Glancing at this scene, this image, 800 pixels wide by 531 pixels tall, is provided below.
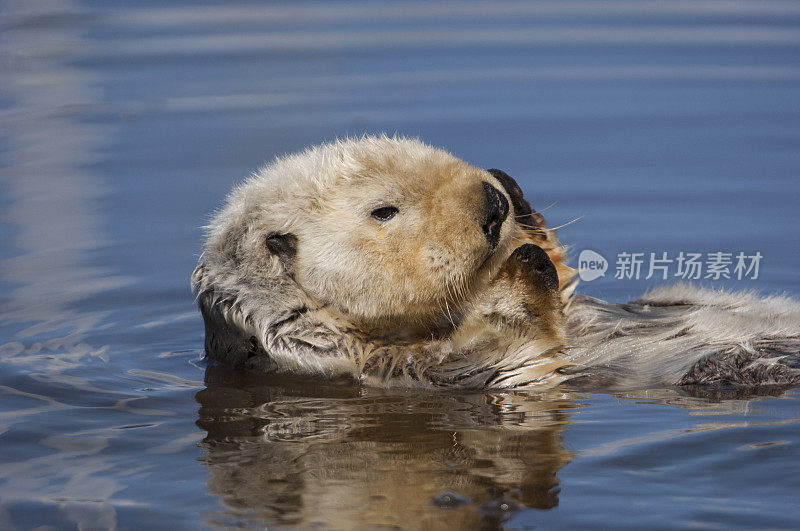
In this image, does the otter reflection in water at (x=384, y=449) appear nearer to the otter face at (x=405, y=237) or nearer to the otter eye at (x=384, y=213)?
the otter face at (x=405, y=237)

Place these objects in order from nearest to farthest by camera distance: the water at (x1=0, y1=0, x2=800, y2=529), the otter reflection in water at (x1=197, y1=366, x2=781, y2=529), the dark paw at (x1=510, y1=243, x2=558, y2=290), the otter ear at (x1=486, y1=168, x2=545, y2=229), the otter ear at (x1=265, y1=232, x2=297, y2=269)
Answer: the otter reflection in water at (x1=197, y1=366, x2=781, y2=529), the water at (x1=0, y1=0, x2=800, y2=529), the dark paw at (x1=510, y1=243, x2=558, y2=290), the otter ear at (x1=265, y1=232, x2=297, y2=269), the otter ear at (x1=486, y1=168, x2=545, y2=229)

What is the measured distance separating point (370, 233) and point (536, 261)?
0.70 meters

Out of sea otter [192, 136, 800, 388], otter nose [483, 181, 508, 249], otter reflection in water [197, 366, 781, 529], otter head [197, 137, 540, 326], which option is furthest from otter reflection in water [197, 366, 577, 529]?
otter nose [483, 181, 508, 249]

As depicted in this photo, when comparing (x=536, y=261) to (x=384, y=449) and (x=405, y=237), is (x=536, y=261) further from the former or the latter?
(x=384, y=449)

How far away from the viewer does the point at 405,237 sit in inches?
172

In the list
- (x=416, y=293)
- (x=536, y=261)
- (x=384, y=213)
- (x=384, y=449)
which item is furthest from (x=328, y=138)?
(x=384, y=449)

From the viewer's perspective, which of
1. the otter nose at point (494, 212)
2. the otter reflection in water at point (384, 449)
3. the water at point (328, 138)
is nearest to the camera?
the otter reflection in water at point (384, 449)

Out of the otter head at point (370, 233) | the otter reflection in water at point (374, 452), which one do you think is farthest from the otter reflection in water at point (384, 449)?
the otter head at point (370, 233)

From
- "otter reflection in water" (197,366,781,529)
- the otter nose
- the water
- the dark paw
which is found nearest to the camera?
"otter reflection in water" (197,366,781,529)

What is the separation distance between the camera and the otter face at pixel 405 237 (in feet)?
14.1

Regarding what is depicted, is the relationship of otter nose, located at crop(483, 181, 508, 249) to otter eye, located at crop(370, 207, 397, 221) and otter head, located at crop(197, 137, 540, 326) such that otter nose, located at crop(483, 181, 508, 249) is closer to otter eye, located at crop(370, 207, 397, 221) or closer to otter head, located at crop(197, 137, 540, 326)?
otter head, located at crop(197, 137, 540, 326)

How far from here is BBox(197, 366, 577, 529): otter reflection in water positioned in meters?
3.54

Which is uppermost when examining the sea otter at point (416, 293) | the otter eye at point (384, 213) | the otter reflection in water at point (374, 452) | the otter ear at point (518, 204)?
the otter ear at point (518, 204)

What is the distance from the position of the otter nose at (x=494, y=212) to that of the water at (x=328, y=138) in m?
0.73
